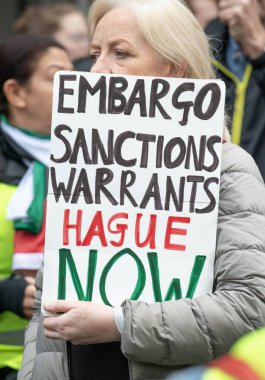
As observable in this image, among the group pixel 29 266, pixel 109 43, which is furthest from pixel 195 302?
pixel 29 266

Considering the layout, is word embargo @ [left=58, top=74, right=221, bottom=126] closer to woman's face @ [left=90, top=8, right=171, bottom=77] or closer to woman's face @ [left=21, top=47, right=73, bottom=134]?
woman's face @ [left=90, top=8, right=171, bottom=77]

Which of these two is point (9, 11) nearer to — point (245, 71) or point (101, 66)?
point (245, 71)

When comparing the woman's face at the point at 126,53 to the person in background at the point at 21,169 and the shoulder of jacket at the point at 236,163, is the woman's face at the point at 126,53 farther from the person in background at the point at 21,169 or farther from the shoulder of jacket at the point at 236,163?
the person in background at the point at 21,169

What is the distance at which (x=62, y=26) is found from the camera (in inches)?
248

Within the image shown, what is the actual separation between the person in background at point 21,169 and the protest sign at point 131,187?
122 centimetres

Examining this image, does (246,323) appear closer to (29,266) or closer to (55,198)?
(55,198)

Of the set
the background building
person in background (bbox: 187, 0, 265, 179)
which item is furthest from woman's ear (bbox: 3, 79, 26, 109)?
the background building

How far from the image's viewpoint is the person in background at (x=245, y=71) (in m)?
4.25

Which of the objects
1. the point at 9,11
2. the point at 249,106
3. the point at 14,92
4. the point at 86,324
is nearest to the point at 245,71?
the point at 249,106

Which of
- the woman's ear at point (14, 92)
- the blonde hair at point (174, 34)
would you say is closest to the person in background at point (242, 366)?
the blonde hair at point (174, 34)

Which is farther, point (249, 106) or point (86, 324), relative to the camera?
point (249, 106)

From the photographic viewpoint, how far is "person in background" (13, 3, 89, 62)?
629 cm

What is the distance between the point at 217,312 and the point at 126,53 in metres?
0.80

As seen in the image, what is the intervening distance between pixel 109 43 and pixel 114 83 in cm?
24
